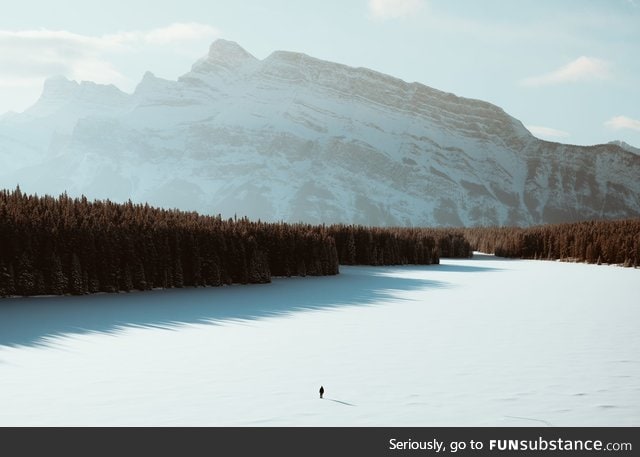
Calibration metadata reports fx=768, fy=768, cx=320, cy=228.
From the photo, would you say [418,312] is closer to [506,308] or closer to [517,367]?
[506,308]

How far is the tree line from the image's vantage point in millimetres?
74575

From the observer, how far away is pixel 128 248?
113 feet

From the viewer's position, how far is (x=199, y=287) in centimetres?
3812

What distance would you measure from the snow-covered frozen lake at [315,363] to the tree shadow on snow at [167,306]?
10cm

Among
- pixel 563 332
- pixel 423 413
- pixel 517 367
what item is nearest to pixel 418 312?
pixel 563 332

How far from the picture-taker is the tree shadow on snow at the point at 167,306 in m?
21.2

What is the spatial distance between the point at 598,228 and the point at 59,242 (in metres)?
68.0

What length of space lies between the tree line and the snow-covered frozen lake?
47234mm

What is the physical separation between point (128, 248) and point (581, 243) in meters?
61.0

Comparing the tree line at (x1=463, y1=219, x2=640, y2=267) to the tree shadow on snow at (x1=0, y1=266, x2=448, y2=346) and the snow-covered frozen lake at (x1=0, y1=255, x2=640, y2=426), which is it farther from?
the snow-covered frozen lake at (x1=0, y1=255, x2=640, y2=426)
